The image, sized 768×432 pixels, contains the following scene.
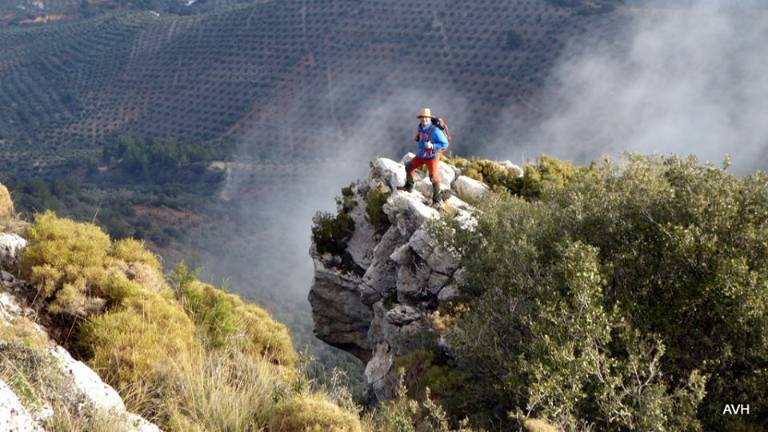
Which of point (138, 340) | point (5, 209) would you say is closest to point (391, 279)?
point (5, 209)

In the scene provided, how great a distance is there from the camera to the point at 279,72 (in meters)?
83.6

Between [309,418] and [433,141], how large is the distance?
33.3 feet

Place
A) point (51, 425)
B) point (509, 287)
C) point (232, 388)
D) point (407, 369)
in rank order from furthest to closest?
point (407, 369)
point (509, 287)
point (232, 388)
point (51, 425)

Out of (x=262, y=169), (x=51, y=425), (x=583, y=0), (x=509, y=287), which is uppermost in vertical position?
(x=583, y=0)

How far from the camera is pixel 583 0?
77000 mm

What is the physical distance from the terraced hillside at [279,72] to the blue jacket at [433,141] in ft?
160

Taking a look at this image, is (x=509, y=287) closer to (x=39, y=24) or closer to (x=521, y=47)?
(x=521, y=47)

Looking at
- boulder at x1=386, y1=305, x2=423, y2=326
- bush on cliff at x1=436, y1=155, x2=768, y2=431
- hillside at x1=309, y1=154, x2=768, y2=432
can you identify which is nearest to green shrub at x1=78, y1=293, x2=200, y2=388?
hillside at x1=309, y1=154, x2=768, y2=432

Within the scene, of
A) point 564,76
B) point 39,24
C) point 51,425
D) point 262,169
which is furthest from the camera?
point 39,24

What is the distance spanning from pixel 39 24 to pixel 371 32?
64904 millimetres

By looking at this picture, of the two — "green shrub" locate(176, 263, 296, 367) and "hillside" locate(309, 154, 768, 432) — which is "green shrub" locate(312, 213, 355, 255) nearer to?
"hillside" locate(309, 154, 768, 432)

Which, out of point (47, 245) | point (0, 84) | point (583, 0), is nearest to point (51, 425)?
point (47, 245)

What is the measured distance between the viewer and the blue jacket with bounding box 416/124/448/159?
48.7 feet

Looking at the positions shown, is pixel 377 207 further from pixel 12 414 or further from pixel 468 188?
pixel 12 414
